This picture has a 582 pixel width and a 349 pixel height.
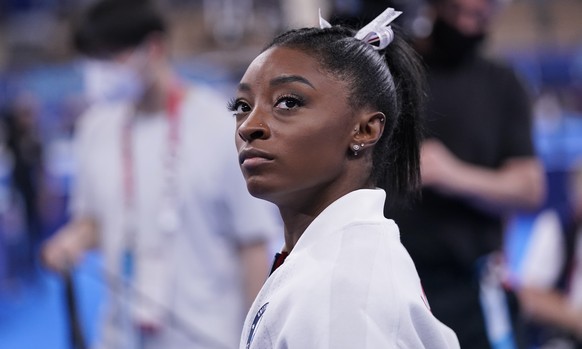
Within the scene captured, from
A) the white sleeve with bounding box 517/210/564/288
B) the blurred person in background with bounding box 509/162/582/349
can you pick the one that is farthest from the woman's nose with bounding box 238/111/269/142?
the white sleeve with bounding box 517/210/564/288

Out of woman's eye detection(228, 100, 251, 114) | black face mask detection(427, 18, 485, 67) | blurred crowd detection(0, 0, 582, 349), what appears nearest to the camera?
woman's eye detection(228, 100, 251, 114)

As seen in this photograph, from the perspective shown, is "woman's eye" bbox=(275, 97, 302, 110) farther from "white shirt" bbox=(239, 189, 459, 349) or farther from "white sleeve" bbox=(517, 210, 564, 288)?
"white sleeve" bbox=(517, 210, 564, 288)

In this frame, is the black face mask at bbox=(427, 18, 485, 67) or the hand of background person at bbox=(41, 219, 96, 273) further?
the hand of background person at bbox=(41, 219, 96, 273)

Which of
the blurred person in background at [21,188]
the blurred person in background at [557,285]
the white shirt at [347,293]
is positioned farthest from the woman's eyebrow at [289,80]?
the blurred person in background at [21,188]

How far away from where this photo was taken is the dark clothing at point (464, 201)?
2176 mm

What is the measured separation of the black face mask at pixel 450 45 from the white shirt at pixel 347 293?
1.20 metres

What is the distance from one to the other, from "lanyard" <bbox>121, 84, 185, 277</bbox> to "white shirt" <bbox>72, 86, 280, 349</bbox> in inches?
0.4

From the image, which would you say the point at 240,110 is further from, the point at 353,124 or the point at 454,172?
the point at 454,172

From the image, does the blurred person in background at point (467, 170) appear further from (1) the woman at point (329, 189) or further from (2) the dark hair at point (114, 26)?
(1) the woman at point (329, 189)

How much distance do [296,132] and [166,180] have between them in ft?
4.62

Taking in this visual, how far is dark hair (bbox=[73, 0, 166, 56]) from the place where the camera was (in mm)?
2666

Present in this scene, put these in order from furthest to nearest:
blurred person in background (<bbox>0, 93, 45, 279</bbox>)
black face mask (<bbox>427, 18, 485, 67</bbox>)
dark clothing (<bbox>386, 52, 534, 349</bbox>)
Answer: blurred person in background (<bbox>0, 93, 45, 279</bbox>) < black face mask (<bbox>427, 18, 485, 67</bbox>) < dark clothing (<bbox>386, 52, 534, 349</bbox>)

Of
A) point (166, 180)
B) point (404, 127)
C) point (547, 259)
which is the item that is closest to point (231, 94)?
point (547, 259)

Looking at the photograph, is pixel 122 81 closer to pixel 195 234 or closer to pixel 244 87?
pixel 195 234
